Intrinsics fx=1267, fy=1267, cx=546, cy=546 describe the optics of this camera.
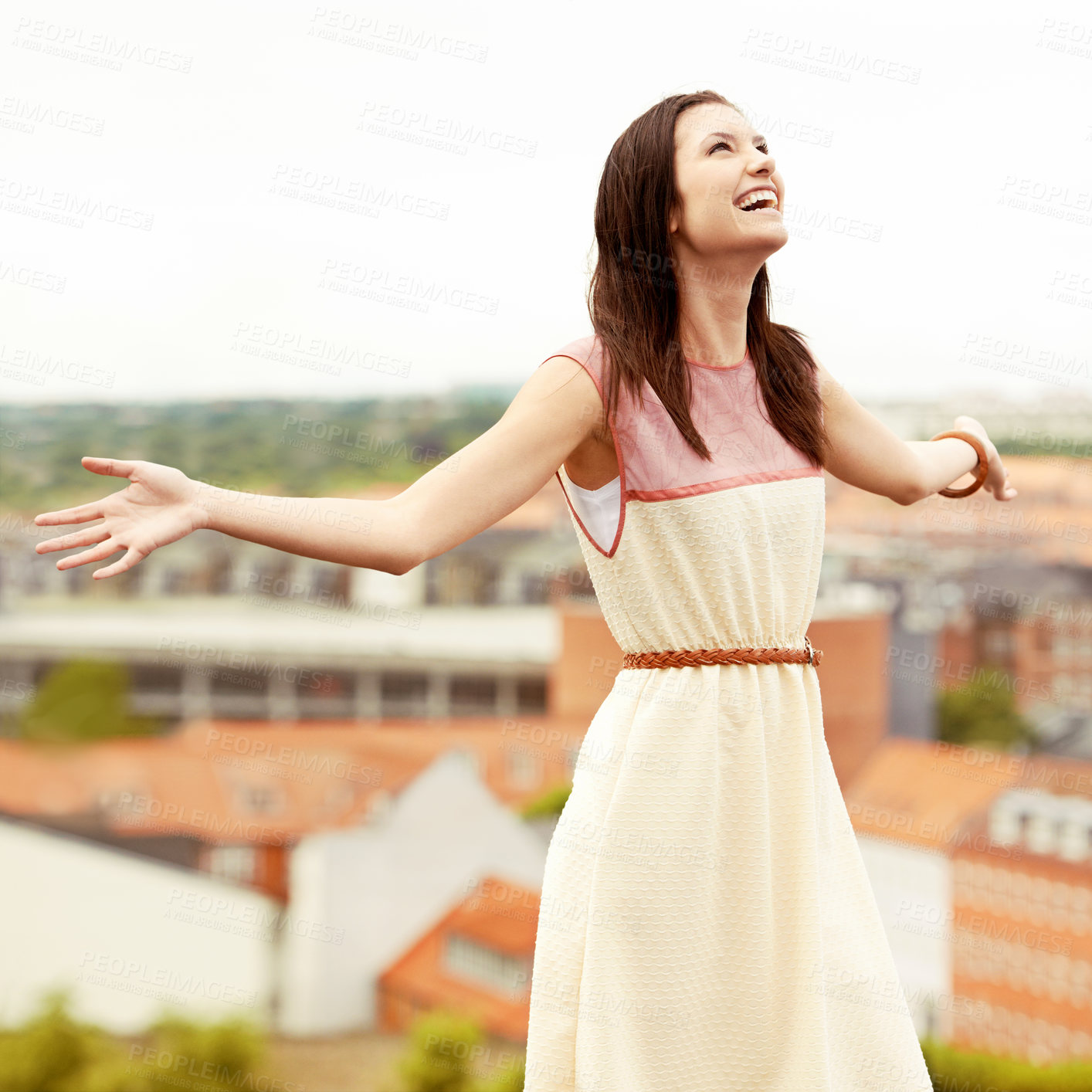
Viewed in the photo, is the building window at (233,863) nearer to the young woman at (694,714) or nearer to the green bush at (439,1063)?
the green bush at (439,1063)

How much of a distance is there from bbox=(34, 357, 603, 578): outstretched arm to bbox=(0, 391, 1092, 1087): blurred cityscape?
733 centimetres

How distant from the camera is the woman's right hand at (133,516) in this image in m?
1.06

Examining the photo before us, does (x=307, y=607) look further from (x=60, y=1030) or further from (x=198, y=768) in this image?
(x=60, y=1030)

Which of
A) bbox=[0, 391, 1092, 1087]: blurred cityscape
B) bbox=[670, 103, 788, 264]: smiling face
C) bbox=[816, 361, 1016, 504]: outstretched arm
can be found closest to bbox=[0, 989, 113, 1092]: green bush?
bbox=[0, 391, 1092, 1087]: blurred cityscape

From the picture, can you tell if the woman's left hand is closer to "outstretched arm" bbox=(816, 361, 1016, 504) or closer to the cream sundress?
"outstretched arm" bbox=(816, 361, 1016, 504)

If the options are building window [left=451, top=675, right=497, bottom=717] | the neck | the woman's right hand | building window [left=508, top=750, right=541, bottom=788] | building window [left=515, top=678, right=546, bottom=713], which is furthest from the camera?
building window [left=451, top=675, right=497, bottom=717]

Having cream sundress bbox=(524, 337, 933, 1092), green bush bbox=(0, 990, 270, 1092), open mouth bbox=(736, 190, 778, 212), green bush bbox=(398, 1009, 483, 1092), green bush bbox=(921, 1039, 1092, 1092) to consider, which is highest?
open mouth bbox=(736, 190, 778, 212)

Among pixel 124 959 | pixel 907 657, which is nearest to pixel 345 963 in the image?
pixel 124 959

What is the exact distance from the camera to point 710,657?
4.39 ft

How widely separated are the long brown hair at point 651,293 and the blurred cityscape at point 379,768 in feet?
23.7

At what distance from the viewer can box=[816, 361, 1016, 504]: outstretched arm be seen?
58.7 inches

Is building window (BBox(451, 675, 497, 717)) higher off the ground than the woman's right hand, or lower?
lower

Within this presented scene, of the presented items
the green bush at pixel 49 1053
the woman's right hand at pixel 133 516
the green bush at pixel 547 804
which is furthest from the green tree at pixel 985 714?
the woman's right hand at pixel 133 516

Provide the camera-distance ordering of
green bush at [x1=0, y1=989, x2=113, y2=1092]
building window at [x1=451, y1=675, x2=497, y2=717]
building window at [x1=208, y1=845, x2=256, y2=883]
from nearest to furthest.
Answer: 1. green bush at [x1=0, y1=989, x2=113, y2=1092]
2. building window at [x1=208, y1=845, x2=256, y2=883]
3. building window at [x1=451, y1=675, x2=497, y2=717]
